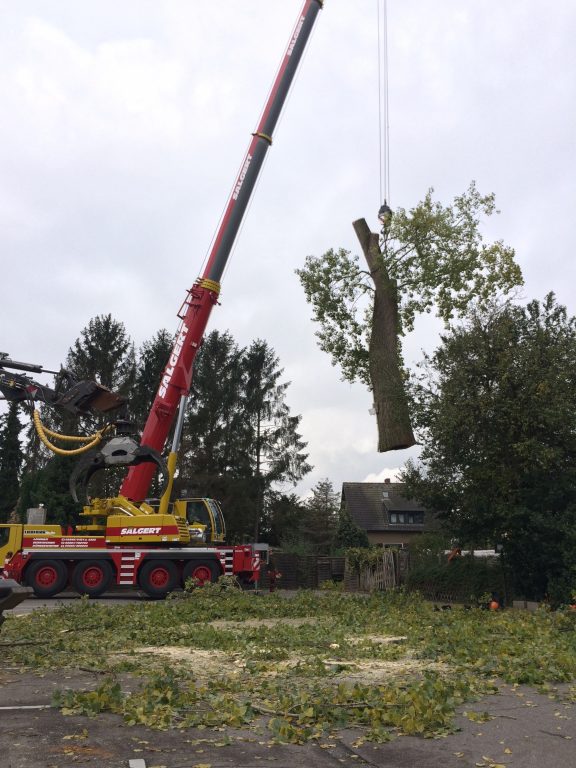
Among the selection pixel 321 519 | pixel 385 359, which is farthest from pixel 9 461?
pixel 385 359

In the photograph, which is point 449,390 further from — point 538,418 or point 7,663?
point 7,663

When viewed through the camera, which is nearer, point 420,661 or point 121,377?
point 420,661

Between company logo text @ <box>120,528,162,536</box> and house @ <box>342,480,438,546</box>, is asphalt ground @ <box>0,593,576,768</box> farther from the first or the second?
house @ <box>342,480,438,546</box>

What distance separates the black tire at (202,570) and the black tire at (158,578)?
1.09 feet

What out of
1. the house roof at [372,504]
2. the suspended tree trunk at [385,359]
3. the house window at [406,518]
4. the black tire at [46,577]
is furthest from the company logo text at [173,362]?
the house window at [406,518]

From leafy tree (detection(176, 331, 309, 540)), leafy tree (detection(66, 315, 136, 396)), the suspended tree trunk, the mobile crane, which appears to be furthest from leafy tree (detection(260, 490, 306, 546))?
the suspended tree trunk

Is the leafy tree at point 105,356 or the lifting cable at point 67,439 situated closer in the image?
the lifting cable at point 67,439

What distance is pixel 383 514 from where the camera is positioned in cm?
5559

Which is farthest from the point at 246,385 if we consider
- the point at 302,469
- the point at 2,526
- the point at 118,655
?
the point at 118,655

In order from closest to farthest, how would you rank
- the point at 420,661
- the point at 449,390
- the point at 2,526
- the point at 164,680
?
the point at 164,680 < the point at 420,661 < the point at 449,390 < the point at 2,526

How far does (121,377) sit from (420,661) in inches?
1504

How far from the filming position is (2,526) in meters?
20.5

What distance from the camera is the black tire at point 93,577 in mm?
20156

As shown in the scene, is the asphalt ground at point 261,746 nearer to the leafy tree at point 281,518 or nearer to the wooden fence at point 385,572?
the wooden fence at point 385,572
